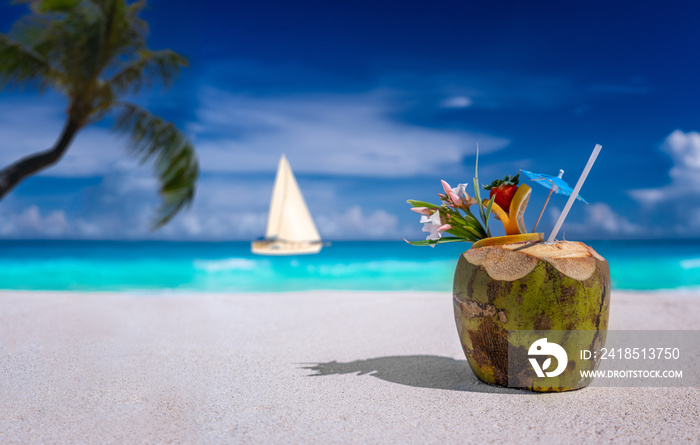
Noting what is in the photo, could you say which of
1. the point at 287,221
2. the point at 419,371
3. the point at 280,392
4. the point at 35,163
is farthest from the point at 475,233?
the point at 287,221

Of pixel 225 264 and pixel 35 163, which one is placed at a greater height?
pixel 35 163

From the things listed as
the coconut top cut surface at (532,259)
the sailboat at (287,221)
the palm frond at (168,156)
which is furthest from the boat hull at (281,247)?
the coconut top cut surface at (532,259)

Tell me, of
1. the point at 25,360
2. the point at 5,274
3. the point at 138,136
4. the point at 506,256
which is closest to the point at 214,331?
the point at 25,360

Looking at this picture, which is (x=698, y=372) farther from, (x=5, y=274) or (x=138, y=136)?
(x=5, y=274)

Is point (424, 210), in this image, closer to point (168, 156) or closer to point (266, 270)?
point (168, 156)

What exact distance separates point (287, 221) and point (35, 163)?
17460 mm

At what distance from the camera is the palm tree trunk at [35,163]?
6.55 metres

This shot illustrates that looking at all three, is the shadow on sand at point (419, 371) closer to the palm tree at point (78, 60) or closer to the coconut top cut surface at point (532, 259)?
the coconut top cut surface at point (532, 259)

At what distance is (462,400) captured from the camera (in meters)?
2.83

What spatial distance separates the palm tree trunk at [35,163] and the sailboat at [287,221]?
1570cm

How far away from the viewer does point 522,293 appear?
2707 mm

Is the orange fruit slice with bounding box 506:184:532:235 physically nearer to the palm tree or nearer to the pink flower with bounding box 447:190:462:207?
the pink flower with bounding box 447:190:462:207

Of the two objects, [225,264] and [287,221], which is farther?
[225,264]
